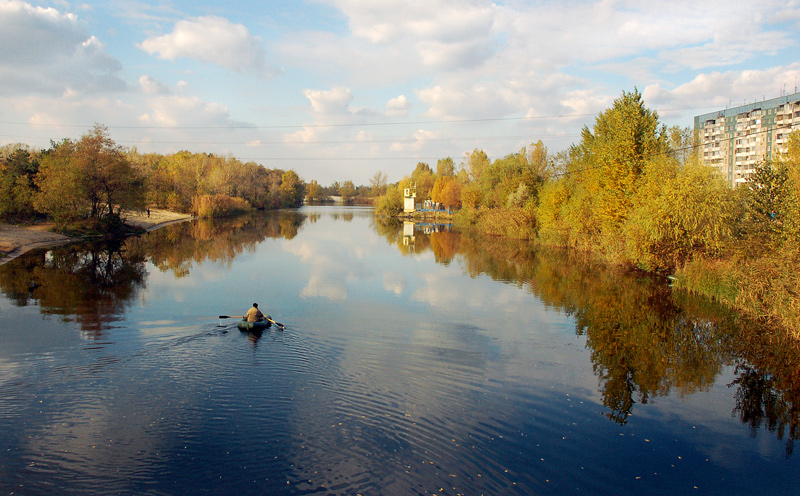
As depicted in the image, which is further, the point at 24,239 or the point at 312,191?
the point at 312,191

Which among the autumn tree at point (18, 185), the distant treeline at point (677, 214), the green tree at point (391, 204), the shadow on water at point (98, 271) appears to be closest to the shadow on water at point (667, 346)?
the distant treeline at point (677, 214)

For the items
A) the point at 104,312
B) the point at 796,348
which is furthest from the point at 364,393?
the point at 796,348

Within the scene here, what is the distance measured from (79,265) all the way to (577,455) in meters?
26.6

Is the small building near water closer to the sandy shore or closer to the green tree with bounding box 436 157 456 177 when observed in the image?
the green tree with bounding box 436 157 456 177

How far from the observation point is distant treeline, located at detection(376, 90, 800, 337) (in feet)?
52.8

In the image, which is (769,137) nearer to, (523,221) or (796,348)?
(523,221)

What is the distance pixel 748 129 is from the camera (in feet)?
281

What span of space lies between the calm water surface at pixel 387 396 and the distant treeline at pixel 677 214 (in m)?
1.87

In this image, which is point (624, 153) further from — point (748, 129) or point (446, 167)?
point (446, 167)

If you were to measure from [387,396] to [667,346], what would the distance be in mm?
8795

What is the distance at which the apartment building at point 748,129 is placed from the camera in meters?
78.2

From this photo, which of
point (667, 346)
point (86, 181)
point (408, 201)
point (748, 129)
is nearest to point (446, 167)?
point (408, 201)

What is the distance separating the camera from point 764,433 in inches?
354

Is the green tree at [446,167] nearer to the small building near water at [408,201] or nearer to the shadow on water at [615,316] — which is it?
the small building near water at [408,201]
